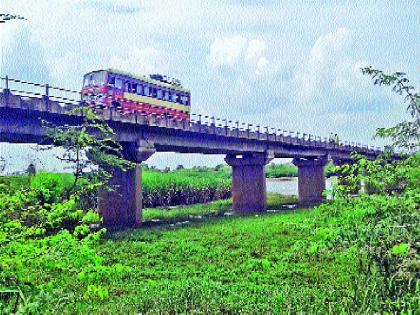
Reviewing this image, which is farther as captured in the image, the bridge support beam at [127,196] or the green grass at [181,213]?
the green grass at [181,213]

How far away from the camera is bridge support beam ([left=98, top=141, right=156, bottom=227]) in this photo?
102ft

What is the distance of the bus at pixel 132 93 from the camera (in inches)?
1259

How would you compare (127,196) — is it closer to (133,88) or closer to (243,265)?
(133,88)

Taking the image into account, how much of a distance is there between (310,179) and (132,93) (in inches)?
1208

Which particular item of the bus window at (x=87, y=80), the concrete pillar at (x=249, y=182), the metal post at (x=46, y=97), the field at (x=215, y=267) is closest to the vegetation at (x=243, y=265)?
the field at (x=215, y=267)

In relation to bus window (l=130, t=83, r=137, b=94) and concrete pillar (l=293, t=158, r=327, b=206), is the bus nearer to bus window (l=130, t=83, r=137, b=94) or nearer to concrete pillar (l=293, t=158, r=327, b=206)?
bus window (l=130, t=83, r=137, b=94)

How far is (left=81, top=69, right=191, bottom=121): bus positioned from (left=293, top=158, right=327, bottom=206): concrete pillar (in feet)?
74.5

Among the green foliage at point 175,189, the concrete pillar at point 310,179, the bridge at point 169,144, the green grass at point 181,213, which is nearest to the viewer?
the bridge at point 169,144

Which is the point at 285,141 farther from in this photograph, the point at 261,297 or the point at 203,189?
the point at 261,297

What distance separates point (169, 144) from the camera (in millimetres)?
34469

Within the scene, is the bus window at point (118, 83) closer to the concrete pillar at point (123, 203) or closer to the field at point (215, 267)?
the concrete pillar at point (123, 203)

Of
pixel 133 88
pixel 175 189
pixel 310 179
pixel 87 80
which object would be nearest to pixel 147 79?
pixel 133 88

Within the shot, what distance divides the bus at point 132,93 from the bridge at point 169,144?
1.54m

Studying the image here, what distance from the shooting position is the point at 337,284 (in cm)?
1256
